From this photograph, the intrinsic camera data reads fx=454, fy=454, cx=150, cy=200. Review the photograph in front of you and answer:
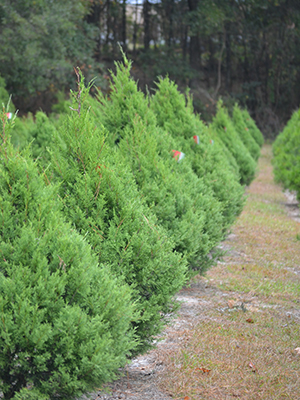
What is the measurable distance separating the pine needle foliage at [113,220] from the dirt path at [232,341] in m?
0.39

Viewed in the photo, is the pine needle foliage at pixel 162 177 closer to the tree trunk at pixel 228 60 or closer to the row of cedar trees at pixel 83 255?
the row of cedar trees at pixel 83 255

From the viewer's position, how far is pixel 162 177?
4.55 metres

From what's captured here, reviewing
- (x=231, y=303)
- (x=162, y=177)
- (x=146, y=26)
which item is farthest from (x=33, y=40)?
(x=146, y=26)

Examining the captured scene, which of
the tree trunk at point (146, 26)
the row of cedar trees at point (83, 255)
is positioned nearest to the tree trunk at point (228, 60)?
the tree trunk at point (146, 26)

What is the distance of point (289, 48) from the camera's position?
32812mm

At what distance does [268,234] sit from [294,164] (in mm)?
4088

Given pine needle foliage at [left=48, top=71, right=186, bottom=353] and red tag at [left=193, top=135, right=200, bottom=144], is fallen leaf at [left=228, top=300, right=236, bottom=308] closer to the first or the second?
pine needle foliage at [left=48, top=71, right=186, bottom=353]

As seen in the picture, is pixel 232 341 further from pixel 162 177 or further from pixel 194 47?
pixel 194 47

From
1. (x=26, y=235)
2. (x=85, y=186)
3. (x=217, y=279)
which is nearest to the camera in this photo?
(x=26, y=235)

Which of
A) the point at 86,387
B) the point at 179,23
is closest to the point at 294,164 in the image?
the point at 86,387

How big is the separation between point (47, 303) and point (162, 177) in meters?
2.31

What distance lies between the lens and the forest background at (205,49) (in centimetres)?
2388

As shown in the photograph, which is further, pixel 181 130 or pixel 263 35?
pixel 263 35

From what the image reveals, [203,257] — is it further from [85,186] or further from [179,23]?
[179,23]
